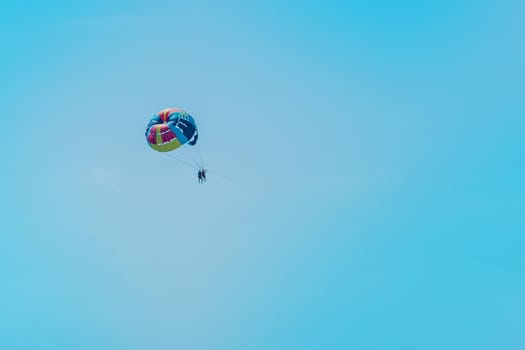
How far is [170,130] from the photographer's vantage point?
66438 millimetres

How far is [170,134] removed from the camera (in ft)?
218

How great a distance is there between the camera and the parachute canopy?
66.6m

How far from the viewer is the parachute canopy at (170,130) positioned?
2621 inches

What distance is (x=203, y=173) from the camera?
230ft

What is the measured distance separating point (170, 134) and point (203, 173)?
6.69 metres
